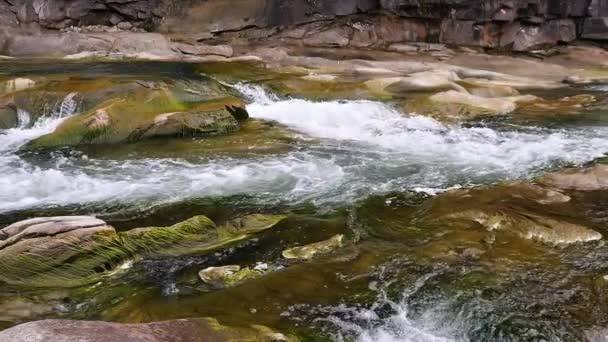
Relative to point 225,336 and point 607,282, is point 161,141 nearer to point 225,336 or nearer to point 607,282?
point 225,336

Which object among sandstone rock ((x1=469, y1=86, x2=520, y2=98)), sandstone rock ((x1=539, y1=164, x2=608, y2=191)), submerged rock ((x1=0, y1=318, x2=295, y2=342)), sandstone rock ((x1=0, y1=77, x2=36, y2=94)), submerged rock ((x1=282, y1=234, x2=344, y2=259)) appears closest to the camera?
submerged rock ((x1=0, y1=318, x2=295, y2=342))

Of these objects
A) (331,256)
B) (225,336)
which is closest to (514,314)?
(331,256)

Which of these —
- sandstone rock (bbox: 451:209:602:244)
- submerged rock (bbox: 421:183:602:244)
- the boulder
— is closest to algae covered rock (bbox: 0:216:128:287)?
submerged rock (bbox: 421:183:602:244)

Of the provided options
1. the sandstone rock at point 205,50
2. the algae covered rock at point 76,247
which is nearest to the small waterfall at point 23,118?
the algae covered rock at point 76,247

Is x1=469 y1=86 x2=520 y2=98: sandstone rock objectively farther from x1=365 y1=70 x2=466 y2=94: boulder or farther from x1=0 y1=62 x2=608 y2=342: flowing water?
x1=0 y1=62 x2=608 y2=342: flowing water

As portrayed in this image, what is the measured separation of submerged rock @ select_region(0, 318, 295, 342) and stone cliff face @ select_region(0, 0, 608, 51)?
19.9 metres

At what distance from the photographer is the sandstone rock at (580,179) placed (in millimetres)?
8664

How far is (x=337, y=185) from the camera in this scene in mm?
9492

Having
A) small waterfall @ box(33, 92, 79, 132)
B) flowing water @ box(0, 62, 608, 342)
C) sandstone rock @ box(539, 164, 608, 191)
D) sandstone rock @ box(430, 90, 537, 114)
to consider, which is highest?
small waterfall @ box(33, 92, 79, 132)

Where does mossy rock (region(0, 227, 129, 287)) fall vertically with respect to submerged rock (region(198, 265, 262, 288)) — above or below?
above

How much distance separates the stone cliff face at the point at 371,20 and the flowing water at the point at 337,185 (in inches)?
309

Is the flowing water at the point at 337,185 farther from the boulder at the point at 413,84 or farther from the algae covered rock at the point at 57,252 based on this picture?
the boulder at the point at 413,84

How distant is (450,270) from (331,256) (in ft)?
4.42

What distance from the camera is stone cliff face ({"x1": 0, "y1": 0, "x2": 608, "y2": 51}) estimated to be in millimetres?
23469
